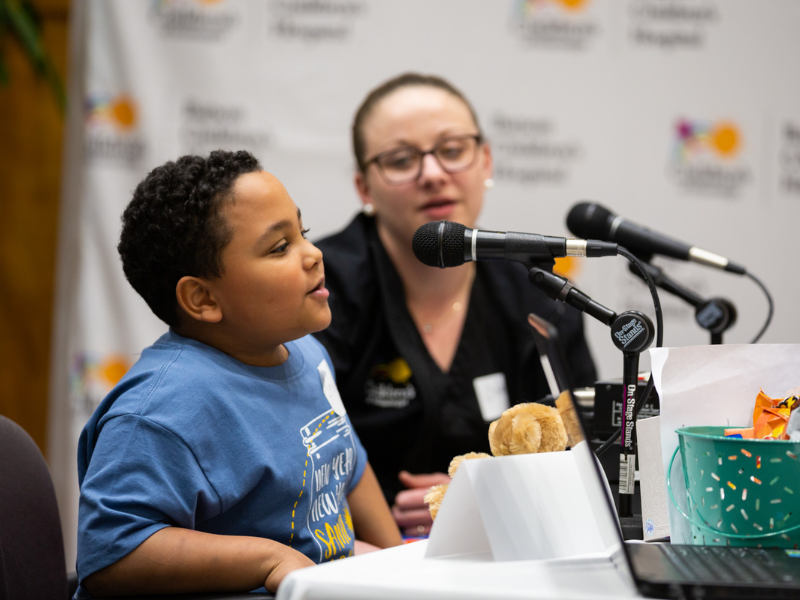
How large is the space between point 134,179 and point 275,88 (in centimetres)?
52

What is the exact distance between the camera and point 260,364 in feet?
3.36

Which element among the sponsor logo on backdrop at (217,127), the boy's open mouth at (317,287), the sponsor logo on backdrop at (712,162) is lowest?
the boy's open mouth at (317,287)

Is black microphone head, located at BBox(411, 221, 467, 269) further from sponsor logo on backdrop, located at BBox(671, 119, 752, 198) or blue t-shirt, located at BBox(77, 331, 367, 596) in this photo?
sponsor logo on backdrop, located at BBox(671, 119, 752, 198)

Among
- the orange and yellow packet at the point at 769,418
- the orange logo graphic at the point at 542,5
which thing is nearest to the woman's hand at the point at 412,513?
the orange and yellow packet at the point at 769,418

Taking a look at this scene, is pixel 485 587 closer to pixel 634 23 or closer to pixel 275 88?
pixel 275 88

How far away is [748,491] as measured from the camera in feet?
2.21

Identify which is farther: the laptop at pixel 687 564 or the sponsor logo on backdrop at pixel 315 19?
the sponsor logo on backdrop at pixel 315 19

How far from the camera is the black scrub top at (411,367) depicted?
5.14 feet

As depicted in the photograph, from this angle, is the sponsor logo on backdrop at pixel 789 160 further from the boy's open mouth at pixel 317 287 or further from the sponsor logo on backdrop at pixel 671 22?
the boy's open mouth at pixel 317 287

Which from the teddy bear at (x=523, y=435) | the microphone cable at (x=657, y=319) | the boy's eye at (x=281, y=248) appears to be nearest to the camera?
the teddy bear at (x=523, y=435)

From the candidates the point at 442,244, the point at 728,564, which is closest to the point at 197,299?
the point at 442,244

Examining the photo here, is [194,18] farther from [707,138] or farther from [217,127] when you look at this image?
[707,138]

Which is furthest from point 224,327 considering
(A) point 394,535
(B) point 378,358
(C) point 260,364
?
(B) point 378,358

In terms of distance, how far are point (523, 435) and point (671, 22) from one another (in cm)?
193
